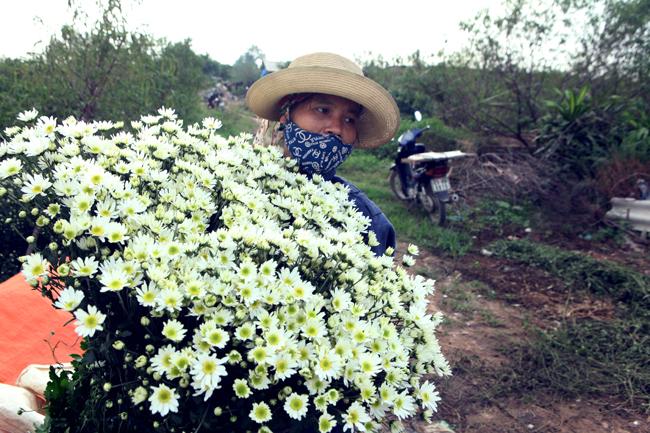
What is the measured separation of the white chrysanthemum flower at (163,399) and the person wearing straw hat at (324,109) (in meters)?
1.25

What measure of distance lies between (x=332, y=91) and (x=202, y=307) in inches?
58.1

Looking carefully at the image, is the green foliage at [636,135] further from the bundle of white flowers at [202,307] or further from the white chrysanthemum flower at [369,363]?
the white chrysanthemum flower at [369,363]

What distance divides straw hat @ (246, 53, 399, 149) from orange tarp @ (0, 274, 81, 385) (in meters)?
1.57

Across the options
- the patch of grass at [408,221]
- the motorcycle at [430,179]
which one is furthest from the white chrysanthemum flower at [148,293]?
the motorcycle at [430,179]

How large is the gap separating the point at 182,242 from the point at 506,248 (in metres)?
5.88

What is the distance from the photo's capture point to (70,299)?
0.91 m

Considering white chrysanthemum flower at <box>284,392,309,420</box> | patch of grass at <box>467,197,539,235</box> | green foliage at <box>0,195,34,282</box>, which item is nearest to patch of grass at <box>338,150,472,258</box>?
Result: patch of grass at <box>467,197,539,235</box>

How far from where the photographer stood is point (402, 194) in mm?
8570

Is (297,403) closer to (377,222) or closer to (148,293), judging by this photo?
(148,293)

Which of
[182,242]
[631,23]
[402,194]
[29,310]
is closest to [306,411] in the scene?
[182,242]

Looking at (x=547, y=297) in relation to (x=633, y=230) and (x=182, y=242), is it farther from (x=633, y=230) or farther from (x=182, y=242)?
(x=182, y=242)

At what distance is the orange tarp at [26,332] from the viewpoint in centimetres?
202

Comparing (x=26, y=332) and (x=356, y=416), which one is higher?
(x=356, y=416)

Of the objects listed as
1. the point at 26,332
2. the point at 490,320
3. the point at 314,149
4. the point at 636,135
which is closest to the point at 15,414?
the point at 26,332
